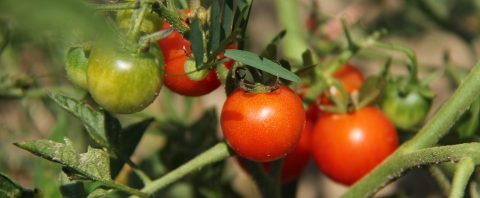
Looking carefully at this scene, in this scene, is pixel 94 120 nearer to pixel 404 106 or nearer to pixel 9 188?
pixel 9 188

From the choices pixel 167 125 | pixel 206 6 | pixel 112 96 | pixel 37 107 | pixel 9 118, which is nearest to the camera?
pixel 112 96

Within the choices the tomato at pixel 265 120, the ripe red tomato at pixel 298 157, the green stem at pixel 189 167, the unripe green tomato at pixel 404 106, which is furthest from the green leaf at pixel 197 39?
the unripe green tomato at pixel 404 106

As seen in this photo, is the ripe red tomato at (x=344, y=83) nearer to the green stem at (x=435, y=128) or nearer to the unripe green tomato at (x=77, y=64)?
the green stem at (x=435, y=128)

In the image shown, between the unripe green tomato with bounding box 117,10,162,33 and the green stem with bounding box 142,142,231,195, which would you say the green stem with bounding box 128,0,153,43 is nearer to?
the unripe green tomato with bounding box 117,10,162,33

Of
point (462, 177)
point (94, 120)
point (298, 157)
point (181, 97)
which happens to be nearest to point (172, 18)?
point (94, 120)

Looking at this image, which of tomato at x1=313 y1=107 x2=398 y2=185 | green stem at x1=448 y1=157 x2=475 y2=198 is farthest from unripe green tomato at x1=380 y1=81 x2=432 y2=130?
green stem at x1=448 y1=157 x2=475 y2=198

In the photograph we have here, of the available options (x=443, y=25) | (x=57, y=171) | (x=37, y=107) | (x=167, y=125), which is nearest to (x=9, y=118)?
(x=37, y=107)

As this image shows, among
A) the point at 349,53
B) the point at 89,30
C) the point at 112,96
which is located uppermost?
the point at 89,30

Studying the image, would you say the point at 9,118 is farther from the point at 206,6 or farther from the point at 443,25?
the point at 206,6
